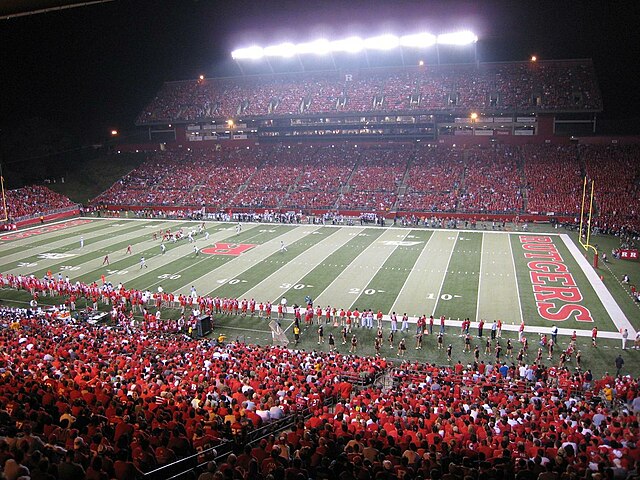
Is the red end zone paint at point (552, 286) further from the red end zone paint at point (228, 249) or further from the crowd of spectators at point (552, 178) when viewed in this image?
the red end zone paint at point (228, 249)

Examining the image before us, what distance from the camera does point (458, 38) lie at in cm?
5209

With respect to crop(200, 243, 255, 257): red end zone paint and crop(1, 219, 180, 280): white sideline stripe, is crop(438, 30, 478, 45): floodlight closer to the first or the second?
crop(200, 243, 255, 257): red end zone paint

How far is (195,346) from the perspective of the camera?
1764 centimetres

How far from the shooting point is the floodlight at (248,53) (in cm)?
5944

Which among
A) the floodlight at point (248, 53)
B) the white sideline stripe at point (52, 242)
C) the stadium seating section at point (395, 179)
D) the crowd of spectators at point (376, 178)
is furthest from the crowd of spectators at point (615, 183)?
the white sideline stripe at point (52, 242)

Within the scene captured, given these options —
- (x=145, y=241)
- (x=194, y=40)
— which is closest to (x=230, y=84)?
(x=194, y=40)

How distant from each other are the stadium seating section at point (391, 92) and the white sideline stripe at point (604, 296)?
24670 millimetres

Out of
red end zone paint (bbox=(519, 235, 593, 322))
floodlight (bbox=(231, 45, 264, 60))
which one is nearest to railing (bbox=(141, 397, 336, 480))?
red end zone paint (bbox=(519, 235, 593, 322))

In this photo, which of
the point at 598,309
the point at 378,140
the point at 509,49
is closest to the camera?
the point at 598,309

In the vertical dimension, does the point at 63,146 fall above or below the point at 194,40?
below

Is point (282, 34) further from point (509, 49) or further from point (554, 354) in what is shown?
point (554, 354)

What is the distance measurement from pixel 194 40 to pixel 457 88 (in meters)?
30.1

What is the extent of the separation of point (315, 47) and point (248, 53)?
860 cm

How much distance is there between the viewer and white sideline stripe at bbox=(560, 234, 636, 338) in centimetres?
2066
